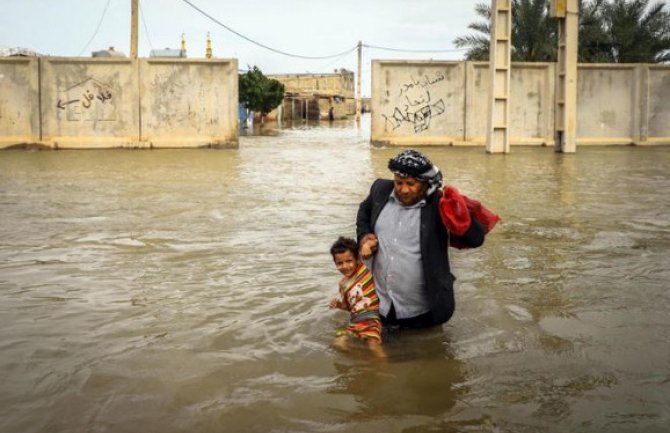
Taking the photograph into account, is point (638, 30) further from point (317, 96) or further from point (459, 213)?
point (317, 96)

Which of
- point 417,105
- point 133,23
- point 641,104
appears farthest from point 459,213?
point 641,104

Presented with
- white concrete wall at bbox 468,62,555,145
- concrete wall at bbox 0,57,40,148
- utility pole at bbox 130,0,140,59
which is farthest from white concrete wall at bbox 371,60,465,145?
concrete wall at bbox 0,57,40,148

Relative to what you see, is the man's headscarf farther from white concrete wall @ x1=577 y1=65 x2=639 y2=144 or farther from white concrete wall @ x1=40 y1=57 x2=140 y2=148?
white concrete wall @ x1=577 y1=65 x2=639 y2=144

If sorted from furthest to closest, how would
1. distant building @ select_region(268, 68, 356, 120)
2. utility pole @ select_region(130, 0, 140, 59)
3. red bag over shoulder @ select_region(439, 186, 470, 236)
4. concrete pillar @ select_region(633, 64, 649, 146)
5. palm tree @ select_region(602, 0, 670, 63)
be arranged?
distant building @ select_region(268, 68, 356, 120) < palm tree @ select_region(602, 0, 670, 63) < concrete pillar @ select_region(633, 64, 649, 146) < utility pole @ select_region(130, 0, 140, 59) < red bag over shoulder @ select_region(439, 186, 470, 236)

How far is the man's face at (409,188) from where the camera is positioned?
4234 mm

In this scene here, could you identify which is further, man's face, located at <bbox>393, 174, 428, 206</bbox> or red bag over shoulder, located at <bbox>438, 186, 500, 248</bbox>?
man's face, located at <bbox>393, 174, 428, 206</bbox>

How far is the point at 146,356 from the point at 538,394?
2.01m

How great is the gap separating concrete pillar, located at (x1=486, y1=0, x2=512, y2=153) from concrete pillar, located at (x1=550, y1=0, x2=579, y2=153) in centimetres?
132

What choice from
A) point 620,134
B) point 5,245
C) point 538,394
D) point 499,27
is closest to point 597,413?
point 538,394

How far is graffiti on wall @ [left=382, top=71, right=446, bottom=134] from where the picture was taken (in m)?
22.9

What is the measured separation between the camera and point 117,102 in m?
21.2

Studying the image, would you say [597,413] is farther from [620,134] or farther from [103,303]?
[620,134]

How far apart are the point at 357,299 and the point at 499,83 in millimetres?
17063

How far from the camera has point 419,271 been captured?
14.4 ft
